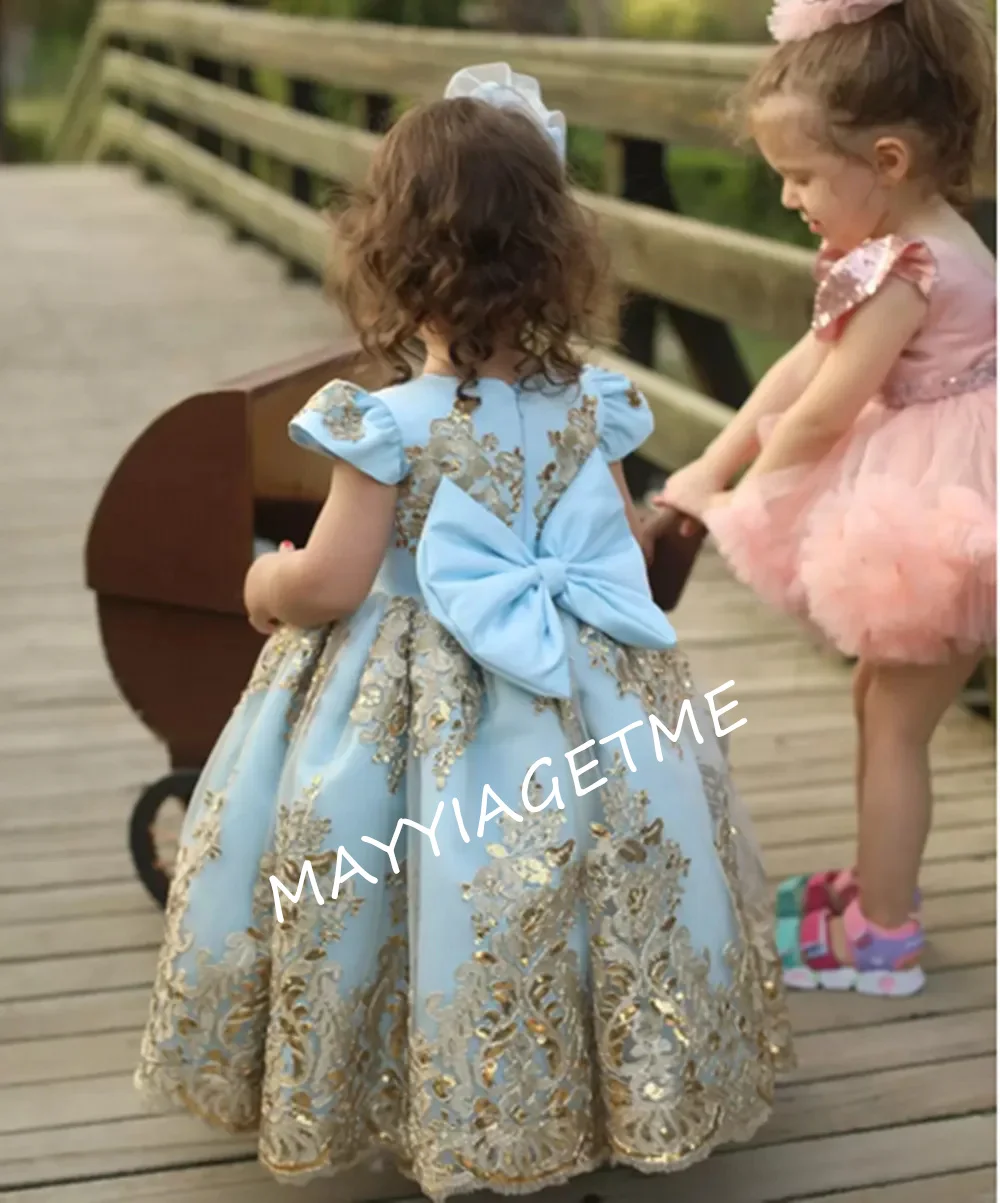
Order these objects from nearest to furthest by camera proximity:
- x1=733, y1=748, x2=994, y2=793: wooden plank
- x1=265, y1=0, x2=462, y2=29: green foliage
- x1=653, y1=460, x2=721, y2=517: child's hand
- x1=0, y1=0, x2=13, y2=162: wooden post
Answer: x1=653, y1=460, x2=721, y2=517: child's hand < x1=733, y1=748, x2=994, y2=793: wooden plank < x1=265, y1=0, x2=462, y2=29: green foliage < x1=0, y1=0, x2=13, y2=162: wooden post

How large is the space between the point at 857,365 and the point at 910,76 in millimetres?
319

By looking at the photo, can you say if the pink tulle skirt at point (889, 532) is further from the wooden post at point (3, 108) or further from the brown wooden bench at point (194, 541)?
the wooden post at point (3, 108)

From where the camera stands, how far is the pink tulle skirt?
196 centimetres

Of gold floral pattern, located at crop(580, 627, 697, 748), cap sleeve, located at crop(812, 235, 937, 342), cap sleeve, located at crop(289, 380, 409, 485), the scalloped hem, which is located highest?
cap sleeve, located at crop(812, 235, 937, 342)

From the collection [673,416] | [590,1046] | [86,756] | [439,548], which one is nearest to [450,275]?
[439,548]

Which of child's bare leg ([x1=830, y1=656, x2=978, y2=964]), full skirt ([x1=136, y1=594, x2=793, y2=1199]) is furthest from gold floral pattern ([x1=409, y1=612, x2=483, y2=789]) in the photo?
child's bare leg ([x1=830, y1=656, x2=978, y2=964])

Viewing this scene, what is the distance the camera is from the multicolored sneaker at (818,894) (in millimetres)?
2342

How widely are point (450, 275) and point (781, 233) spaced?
3.66 m

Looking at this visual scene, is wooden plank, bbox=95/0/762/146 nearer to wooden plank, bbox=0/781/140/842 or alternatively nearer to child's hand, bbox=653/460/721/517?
child's hand, bbox=653/460/721/517

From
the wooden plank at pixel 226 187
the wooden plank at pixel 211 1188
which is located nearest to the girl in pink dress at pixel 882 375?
the wooden plank at pixel 211 1188

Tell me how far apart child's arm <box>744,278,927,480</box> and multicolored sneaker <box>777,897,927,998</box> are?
643mm

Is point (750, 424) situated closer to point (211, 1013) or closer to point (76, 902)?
point (211, 1013)

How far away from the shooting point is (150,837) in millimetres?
2359

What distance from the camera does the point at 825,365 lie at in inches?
78.6
